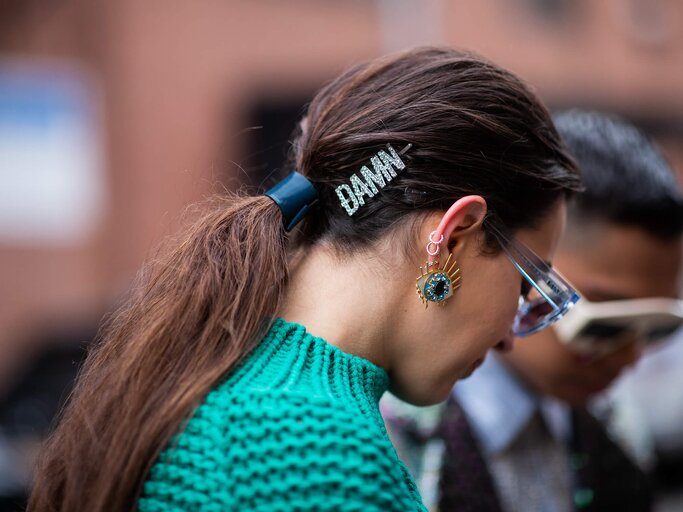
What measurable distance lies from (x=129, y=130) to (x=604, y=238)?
700 centimetres

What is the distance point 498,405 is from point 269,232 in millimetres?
988

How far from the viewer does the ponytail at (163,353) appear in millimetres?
1077

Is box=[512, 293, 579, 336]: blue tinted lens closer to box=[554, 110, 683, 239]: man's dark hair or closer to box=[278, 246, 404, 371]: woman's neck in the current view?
box=[278, 246, 404, 371]: woman's neck

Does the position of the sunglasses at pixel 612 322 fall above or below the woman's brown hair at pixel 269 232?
below

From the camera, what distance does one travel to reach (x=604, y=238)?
6.33 ft

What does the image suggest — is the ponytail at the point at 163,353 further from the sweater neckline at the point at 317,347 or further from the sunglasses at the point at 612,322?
the sunglasses at the point at 612,322

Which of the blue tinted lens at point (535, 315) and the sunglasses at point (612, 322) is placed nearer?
the blue tinted lens at point (535, 315)

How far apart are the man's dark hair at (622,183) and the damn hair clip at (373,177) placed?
83 cm

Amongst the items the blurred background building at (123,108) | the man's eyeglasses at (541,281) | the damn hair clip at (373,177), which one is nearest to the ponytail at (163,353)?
the damn hair clip at (373,177)

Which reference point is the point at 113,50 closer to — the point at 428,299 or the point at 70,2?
the point at 70,2

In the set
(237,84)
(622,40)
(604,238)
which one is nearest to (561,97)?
(622,40)

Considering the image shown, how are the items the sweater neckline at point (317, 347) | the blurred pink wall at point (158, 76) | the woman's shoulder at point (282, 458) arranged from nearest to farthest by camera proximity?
A: 1. the woman's shoulder at point (282, 458)
2. the sweater neckline at point (317, 347)
3. the blurred pink wall at point (158, 76)

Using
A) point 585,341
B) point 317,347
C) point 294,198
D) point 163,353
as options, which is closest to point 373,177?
point 294,198

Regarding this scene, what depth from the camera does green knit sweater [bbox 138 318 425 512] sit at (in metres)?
1.01
